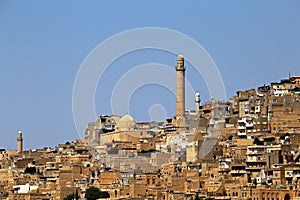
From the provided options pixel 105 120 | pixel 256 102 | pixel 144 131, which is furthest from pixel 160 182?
pixel 105 120

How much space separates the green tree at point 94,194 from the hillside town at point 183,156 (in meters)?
0.24

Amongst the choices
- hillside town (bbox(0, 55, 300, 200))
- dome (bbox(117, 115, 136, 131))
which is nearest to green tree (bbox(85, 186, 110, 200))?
hillside town (bbox(0, 55, 300, 200))

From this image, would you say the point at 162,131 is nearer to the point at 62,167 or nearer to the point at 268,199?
the point at 62,167

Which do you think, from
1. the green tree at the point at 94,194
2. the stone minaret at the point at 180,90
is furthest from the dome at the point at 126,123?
the green tree at the point at 94,194

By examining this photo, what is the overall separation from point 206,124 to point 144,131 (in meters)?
7.84

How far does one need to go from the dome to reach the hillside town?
0.10ft

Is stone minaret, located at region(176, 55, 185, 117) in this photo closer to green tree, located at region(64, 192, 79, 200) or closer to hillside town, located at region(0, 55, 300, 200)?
hillside town, located at region(0, 55, 300, 200)

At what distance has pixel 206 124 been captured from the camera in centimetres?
6000

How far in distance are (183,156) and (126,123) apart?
12.9 metres

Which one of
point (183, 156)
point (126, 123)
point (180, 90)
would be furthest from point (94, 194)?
point (126, 123)

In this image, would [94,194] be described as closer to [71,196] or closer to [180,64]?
[71,196]

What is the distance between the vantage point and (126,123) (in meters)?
67.4

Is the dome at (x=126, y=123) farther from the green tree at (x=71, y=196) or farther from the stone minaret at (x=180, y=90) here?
the green tree at (x=71, y=196)

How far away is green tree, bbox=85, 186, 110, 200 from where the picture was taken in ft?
163
